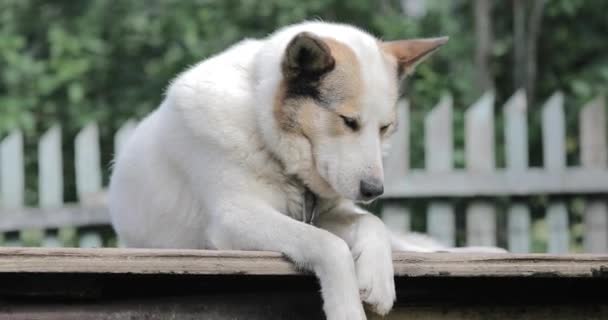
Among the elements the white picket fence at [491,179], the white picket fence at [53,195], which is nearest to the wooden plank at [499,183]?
the white picket fence at [491,179]

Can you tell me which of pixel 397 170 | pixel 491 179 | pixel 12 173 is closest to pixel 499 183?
pixel 491 179

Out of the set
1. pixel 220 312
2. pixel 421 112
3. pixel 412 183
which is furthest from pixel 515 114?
pixel 220 312

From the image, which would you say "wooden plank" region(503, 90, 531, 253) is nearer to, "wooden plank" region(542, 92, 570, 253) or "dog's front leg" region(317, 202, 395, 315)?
"wooden plank" region(542, 92, 570, 253)

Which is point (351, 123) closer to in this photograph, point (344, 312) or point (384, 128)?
point (384, 128)

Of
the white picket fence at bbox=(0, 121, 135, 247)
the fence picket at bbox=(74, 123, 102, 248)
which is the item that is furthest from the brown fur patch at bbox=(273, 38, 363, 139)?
the fence picket at bbox=(74, 123, 102, 248)

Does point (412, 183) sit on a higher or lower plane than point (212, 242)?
lower

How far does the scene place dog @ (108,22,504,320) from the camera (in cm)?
241

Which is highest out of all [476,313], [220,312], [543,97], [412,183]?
[220,312]

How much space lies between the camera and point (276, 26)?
6387mm

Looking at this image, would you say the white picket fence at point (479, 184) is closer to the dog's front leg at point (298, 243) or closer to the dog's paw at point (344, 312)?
the dog's front leg at point (298, 243)

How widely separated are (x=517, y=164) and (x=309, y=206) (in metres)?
2.12

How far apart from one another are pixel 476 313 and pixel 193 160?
85 centimetres

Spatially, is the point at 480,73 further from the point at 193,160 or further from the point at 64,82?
the point at 193,160

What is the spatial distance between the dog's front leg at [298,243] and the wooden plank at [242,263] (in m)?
0.06
